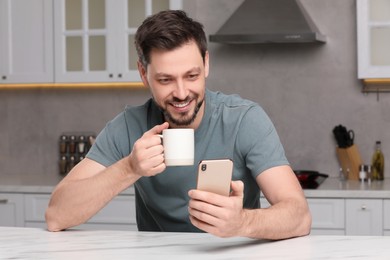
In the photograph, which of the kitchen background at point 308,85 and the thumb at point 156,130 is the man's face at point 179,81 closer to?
the thumb at point 156,130

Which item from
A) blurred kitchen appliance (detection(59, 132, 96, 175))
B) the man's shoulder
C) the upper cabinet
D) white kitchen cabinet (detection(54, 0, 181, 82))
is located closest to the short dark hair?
the man's shoulder

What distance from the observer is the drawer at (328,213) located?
13.8ft

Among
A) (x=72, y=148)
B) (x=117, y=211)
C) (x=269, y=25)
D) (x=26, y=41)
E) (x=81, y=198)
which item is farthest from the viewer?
(x=72, y=148)

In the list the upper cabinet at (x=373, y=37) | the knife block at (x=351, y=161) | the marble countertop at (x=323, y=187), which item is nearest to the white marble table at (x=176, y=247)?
the marble countertop at (x=323, y=187)

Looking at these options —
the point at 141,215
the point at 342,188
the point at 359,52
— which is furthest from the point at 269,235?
the point at 359,52

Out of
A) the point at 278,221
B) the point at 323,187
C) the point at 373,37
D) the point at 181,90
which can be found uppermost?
the point at 373,37

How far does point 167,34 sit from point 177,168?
1.42 feet

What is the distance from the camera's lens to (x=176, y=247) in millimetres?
2078

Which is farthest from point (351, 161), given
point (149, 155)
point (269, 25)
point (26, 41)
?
point (149, 155)

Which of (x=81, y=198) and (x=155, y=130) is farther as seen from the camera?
(x=81, y=198)

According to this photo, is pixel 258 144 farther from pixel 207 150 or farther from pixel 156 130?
pixel 156 130

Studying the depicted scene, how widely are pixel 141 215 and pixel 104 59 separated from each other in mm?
2415

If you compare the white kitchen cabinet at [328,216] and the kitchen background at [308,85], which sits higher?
the kitchen background at [308,85]

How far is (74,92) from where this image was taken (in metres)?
5.32
